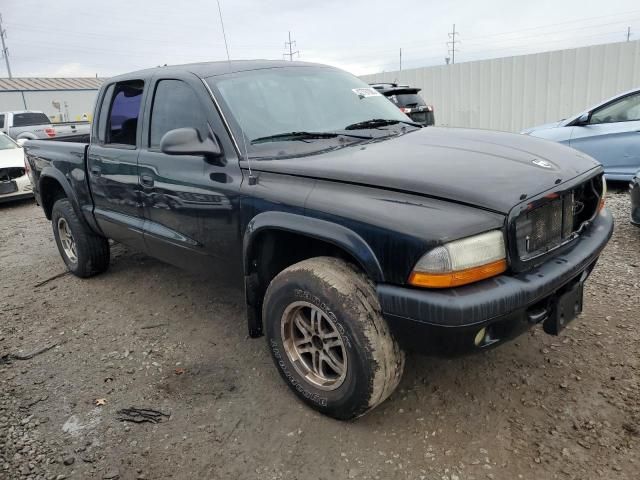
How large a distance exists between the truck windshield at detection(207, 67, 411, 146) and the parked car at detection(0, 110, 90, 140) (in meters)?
14.1

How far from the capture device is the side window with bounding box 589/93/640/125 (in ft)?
21.1

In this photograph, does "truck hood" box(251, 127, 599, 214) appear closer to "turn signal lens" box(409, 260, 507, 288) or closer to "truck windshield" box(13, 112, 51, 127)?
"turn signal lens" box(409, 260, 507, 288)

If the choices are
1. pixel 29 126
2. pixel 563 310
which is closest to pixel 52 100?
pixel 29 126

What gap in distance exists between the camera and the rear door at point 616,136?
248 inches

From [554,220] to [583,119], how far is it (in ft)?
17.3

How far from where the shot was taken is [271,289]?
103 inches

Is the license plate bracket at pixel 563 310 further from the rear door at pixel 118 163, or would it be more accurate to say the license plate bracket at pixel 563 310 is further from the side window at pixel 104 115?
the side window at pixel 104 115

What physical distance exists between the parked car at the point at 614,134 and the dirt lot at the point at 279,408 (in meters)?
3.03

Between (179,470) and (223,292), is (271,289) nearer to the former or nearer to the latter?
(179,470)

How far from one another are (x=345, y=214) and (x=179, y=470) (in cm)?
141

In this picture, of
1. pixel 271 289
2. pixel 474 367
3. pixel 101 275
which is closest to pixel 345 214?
pixel 271 289

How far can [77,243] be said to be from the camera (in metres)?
4.62

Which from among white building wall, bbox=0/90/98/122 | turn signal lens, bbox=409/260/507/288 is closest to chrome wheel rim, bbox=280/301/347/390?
turn signal lens, bbox=409/260/507/288

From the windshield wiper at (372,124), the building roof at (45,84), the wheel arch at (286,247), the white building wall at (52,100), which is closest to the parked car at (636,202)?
the windshield wiper at (372,124)
